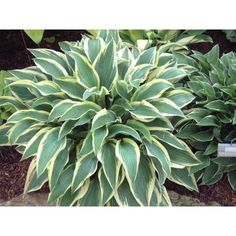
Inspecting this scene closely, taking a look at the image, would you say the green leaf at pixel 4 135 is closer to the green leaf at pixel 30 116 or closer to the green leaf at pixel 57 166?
the green leaf at pixel 30 116

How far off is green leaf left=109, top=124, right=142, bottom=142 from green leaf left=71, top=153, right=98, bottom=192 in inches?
4.5

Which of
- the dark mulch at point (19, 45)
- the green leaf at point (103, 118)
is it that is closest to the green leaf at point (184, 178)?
the green leaf at point (103, 118)

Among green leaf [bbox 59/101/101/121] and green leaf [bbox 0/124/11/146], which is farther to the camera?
green leaf [bbox 0/124/11/146]

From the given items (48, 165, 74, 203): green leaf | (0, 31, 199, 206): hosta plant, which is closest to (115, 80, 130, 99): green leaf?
(0, 31, 199, 206): hosta plant

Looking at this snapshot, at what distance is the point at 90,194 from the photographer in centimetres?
176

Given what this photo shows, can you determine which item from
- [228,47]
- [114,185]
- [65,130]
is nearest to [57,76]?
[65,130]

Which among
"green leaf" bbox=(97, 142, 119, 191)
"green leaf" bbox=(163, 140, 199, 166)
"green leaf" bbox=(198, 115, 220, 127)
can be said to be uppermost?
"green leaf" bbox=(198, 115, 220, 127)

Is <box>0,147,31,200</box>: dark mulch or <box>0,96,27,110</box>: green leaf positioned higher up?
<box>0,96,27,110</box>: green leaf

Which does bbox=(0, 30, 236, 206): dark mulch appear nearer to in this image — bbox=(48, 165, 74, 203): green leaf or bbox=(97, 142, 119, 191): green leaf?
bbox=(48, 165, 74, 203): green leaf

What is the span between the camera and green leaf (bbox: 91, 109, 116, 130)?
1679 mm

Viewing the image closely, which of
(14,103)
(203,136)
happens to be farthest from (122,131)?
(14,103)

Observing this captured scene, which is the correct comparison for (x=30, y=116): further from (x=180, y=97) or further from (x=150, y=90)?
(x=180, y=97)

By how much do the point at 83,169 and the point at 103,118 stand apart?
20cm

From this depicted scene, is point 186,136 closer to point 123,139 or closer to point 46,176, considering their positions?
point 123,139
